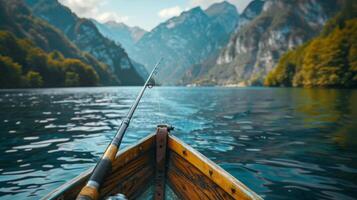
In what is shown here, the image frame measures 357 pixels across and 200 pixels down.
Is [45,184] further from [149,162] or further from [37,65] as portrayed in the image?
[37,65]

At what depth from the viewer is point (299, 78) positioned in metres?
94.6

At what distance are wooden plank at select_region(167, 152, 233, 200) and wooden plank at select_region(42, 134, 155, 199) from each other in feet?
2.13

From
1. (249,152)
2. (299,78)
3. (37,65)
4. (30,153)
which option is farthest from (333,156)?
(37,65)

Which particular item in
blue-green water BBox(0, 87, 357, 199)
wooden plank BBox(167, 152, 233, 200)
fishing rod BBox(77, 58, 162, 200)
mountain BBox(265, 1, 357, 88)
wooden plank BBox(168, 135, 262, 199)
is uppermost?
mountain BBox(265, 1, 357, 88)

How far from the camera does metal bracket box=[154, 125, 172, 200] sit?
548 centimetres

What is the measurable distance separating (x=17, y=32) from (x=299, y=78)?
16771 centimetres

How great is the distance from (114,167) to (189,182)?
150 centimetres

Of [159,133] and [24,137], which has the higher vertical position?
[159,133]

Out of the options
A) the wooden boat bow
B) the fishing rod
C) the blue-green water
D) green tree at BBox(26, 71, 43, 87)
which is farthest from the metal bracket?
green tree at BBox(26, 71, 43, 87)

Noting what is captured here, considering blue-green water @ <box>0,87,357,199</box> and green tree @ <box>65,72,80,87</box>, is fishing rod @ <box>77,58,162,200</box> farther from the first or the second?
green tree @ <box>65,72,80,87</box>

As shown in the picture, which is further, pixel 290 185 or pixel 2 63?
pixel 2 63

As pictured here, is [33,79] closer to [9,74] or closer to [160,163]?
[9,74]

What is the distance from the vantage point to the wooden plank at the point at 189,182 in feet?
14.4

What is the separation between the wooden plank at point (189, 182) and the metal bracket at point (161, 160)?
152 millimetres
